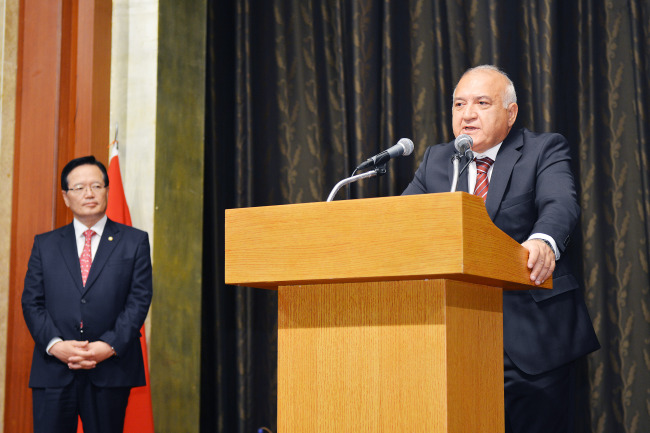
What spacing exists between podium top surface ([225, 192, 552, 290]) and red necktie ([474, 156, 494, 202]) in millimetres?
621

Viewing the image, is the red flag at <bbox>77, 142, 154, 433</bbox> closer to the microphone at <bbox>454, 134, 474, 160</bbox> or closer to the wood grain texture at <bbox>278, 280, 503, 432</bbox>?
the wood grain texture at <bbox>278, 280, 503, 432</bbox>

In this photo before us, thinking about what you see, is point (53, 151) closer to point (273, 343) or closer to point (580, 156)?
point (273, 343)

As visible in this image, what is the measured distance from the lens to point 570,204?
2.22 m

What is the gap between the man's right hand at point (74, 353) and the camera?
3.20 meters

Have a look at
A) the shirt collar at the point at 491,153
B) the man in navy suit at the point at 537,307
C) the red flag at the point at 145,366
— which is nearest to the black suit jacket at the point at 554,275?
the man in navy suit at the point at 537,307

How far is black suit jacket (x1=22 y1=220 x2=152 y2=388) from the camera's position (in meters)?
3.28

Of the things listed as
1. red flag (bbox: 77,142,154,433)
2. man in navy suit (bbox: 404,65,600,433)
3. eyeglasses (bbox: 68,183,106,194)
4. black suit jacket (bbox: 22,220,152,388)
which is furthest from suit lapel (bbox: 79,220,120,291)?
man in navy suit (bbox: 404,65,600,433)

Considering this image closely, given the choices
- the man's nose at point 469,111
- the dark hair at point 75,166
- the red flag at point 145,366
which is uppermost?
the man's nose at point 469,111

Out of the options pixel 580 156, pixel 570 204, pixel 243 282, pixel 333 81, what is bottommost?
pixel 243 282

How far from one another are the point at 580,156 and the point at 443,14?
1.12 metres

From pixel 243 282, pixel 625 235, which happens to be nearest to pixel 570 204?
Result: pixel 243 282

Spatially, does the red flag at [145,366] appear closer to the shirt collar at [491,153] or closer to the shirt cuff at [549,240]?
the shirt collar at [491,153]

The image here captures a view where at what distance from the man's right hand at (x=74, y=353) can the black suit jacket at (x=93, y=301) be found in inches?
2.4

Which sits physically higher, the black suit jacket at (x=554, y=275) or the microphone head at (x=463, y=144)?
the microphone head at (x=463, y=144)
